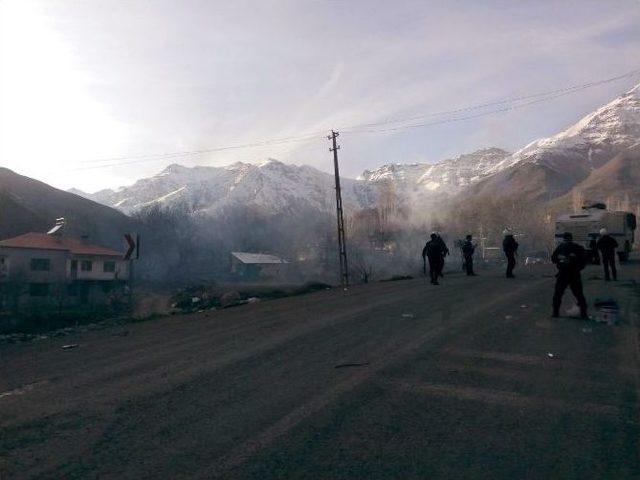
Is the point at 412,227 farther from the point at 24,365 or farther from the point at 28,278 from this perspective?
the point at 24,365

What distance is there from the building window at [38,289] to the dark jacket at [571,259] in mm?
47256

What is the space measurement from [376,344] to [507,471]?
16.1ft

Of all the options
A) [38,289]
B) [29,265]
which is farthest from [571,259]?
[29,265]

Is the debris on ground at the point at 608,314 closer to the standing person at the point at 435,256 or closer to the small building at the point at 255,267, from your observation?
the standing person at the point at 435,256

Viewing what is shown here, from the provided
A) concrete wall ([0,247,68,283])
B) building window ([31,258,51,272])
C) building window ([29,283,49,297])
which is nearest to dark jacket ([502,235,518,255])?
concrete wall ([0,247,68,283])

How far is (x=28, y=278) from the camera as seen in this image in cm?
4856

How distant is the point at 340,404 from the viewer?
19.1ft

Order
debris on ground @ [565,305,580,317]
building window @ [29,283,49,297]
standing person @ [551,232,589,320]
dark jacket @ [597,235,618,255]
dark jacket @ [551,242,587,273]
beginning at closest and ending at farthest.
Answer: standing person @ [551,232,589,320]
dark jacket @ [551,242,587,273]
debris on ground @ [565,305,580,317]
dark jacket @ [597,235,618,255]
building window @ [29,283,49,297]

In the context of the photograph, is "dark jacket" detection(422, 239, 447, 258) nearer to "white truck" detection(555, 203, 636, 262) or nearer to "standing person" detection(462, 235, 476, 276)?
"standing person" detection(462, 235, 476, 276)

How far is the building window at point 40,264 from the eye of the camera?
50281 millimetres

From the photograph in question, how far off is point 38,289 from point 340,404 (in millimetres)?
50511

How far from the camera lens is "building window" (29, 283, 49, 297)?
48622 millimetres

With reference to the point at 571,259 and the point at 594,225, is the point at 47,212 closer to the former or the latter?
the point at 594,225

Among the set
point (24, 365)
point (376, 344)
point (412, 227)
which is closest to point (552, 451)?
point (376, 344)
